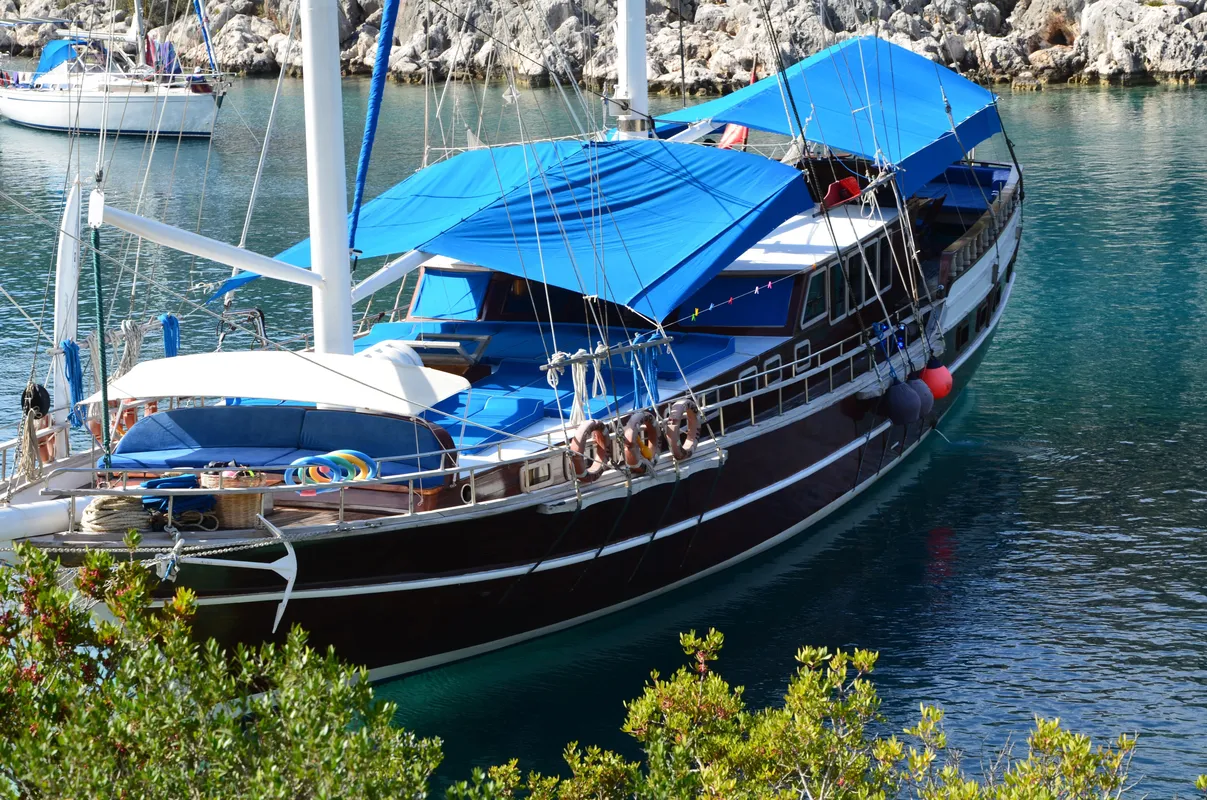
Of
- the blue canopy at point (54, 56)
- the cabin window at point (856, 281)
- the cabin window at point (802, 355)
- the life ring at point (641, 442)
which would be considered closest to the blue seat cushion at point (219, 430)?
the life ring at point (641, 442)

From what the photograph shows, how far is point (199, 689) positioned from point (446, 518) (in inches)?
253

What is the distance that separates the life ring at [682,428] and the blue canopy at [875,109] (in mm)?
→ 7174

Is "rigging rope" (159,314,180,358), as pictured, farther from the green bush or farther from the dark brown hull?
the green bush

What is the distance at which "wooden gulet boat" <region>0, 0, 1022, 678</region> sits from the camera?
46.6 ft

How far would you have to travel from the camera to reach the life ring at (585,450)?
15398mm

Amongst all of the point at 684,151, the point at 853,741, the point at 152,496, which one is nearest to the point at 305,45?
the point at 152,496

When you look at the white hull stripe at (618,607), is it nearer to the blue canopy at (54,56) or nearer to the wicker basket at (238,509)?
the wicker basket at (238,509)

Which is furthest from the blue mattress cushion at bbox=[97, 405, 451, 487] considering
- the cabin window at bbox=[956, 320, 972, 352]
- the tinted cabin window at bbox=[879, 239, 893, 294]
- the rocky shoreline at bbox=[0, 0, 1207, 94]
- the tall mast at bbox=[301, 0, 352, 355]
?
the rocky shoreline at bbox=[0, 0, 1207, 94]

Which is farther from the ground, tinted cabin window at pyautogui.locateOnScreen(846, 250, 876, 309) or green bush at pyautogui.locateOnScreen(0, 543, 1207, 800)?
tinted cabin window at pyautogui.locateOnScreen(846, 250, 876, 309)

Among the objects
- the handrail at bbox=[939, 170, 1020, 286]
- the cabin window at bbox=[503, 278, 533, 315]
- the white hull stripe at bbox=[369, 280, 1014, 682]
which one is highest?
the handrail at bbox=[939, 170, 1020, 286]

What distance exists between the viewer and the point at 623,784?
9.42m

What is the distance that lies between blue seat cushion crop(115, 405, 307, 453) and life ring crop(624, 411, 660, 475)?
3.58 m

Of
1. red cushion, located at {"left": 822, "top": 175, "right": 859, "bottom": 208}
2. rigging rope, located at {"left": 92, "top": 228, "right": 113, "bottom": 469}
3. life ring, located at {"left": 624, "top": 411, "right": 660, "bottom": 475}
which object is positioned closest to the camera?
rigging rope, located at {"left": 92, "top": 228, "right": 113, "bottom": 469}

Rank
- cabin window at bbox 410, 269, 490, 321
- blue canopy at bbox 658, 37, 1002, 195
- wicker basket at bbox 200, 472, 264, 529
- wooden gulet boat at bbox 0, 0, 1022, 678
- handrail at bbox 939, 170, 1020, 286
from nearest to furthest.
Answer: wicker basket at bbox 200, 472, 264, 529, wooden gulet boat at bbox 0, 0, 1022, 678, cabin window at bbox 410, 269, 490, 321, blue canopy at bbox 658, 37, 1002, 195, handrail at bbox 939, 170, 1020, 286
